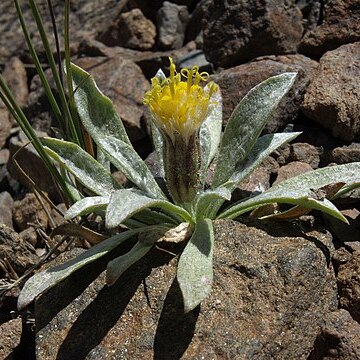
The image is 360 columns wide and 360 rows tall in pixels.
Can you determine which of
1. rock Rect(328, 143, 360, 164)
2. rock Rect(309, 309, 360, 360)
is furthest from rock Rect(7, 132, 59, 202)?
rock Rect(309, 309, 360, 360)

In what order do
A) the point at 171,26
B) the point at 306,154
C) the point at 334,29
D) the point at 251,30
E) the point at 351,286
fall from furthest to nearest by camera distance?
the point at 171,26 → the point at 251,30 → the point at 334,29 → the point at 306,154 → the point at 351,286

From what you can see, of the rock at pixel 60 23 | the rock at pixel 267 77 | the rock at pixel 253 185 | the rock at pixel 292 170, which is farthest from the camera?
the rock at pixel 60 23

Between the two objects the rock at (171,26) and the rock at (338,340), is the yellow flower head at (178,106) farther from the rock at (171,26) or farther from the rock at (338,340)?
the rock at (171,26)

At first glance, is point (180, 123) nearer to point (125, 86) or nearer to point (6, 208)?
point (125, 86)

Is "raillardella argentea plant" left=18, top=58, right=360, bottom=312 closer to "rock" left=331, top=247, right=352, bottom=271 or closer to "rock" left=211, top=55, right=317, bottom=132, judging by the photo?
"rock" left=331, top=247, right=352, bottom=271

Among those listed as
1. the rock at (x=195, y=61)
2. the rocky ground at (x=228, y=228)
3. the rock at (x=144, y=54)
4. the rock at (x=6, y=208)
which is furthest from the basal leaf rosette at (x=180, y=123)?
the rock at (x=144, y=54)

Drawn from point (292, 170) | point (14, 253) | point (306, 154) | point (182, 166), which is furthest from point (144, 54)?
point (182, 166)
